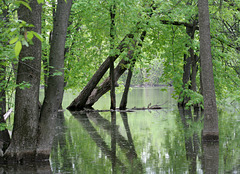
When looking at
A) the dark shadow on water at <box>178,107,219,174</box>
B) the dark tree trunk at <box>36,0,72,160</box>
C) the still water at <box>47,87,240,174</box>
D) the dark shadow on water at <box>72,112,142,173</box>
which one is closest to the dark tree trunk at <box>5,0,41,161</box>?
the dark tree trunk at <box>36,0,72,160</box>

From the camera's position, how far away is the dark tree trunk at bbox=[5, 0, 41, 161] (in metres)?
7.77

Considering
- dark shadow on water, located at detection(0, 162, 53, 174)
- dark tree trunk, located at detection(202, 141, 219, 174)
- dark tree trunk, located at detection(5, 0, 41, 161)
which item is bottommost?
dark shadow on water, located at detection(0, 162, 53, 174)

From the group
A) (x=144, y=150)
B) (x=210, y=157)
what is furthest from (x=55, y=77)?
(x=210, y=157)

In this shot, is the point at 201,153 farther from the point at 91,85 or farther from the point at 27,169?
the point at 91,85

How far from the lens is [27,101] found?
786 cm

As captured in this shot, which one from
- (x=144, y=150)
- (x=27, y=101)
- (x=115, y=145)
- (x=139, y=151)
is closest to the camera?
(x=27, y=101)

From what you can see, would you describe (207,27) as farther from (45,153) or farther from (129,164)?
(45,153)

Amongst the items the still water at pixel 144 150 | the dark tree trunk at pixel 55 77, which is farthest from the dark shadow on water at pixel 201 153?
the dark tree trunk at pixel 55 77

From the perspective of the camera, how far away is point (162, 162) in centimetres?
766

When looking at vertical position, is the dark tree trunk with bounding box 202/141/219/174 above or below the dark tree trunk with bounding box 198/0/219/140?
below

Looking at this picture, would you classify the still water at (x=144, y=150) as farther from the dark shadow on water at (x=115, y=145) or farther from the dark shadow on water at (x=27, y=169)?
the dark shadow on water at (x=27, y=169)

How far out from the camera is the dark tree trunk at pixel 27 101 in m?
7.77

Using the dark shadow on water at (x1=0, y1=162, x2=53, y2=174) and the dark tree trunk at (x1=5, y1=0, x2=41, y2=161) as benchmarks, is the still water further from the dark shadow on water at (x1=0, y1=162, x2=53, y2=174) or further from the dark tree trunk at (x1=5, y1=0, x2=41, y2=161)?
the dark tree trunk at (x1=5, y1=0, x2=41, y2=161)

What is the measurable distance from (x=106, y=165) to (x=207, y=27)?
199 inches
